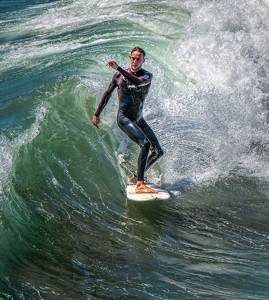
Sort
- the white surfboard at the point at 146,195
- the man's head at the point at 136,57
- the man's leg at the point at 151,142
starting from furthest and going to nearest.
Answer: the man's leg at the point at 151,142 < the white surfboard at the point at 146,195 < the man's head at the point at 136,57

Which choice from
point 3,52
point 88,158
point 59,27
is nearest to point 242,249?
point 88,158

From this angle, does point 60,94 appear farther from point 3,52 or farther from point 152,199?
point 3,52

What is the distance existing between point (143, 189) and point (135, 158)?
1580 mm

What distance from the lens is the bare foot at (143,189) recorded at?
9.59 meters

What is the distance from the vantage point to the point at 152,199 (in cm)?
955

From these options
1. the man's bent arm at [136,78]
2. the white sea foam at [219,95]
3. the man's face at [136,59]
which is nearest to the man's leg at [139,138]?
the man's bent arm at [136,78]

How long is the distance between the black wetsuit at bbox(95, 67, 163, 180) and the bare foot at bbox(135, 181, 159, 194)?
0.37 feet

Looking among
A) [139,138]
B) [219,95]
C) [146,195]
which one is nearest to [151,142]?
[139,138]

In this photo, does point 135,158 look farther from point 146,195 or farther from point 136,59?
point 136,59

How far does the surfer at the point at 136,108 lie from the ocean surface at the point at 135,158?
62 cm

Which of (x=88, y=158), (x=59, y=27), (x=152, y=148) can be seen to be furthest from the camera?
(x=59, y=27)

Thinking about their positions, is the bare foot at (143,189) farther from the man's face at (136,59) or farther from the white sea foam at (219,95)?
the man's face at (136,59)

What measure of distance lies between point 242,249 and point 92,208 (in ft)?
7.16

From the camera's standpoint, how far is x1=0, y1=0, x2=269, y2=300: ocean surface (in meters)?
7.33
